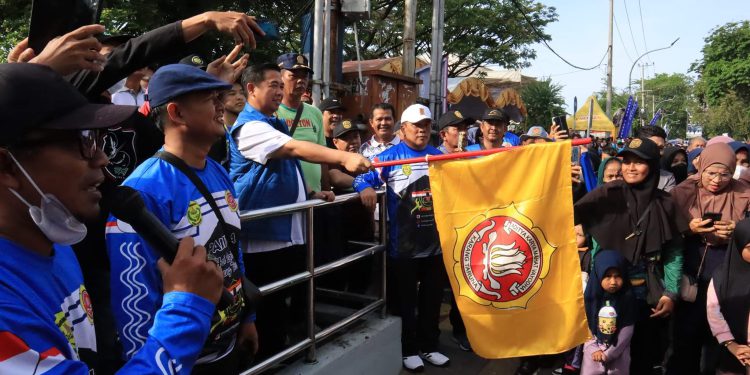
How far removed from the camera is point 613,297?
3.72 meters

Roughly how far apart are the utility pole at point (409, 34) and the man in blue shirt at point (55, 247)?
927cm

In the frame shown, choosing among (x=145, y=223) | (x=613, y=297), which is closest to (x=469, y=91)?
(x=613, y=297)

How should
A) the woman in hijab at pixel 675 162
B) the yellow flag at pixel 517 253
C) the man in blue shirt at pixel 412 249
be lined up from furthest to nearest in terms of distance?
the woman in hijab at pixel 675 162, the man in blue shirt at pixel 412 249, the yellow flag at pixel 517 253

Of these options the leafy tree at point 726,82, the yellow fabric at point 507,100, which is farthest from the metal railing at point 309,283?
the leafy tree at point 726,82

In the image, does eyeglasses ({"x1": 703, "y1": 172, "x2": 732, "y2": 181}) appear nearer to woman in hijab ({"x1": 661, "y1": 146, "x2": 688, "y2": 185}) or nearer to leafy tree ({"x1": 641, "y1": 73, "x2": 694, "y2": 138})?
woman in hijab ({"x1": 661, "y1": 146, "x2": 688, "y2": 185})

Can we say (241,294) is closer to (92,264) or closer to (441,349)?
(92,264)

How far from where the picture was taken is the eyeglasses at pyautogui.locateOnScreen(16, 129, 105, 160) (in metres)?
1.12

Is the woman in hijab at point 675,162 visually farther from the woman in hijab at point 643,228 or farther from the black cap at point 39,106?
the black cap at point 39,106

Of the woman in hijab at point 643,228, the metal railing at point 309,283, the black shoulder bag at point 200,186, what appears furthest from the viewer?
the woman in hijab at point 643,228

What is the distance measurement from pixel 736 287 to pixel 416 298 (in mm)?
2193

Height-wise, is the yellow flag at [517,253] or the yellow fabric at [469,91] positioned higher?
the yellow fabric at [469,91]

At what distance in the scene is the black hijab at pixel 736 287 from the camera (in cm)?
352

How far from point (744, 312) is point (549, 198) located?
1542mm

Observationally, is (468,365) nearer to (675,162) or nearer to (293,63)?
(293,63)
